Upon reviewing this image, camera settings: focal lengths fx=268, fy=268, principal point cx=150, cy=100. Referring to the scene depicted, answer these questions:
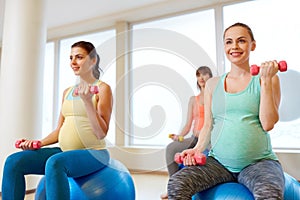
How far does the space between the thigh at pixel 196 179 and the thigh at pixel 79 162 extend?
448mm

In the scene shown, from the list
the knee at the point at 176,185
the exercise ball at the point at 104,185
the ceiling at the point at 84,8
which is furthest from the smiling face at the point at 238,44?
the ceiling at the point at 84,8

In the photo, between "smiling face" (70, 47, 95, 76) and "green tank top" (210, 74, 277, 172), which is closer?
"green tank top" (210, 74, 277, 172)

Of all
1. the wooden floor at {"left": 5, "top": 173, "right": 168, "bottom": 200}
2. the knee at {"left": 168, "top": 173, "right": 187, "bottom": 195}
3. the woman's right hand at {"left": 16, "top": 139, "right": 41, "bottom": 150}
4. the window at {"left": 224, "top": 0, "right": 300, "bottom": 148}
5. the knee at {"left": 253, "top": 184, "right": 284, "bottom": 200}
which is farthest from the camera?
the window at {"left": 224, "top": 0, "right": 300, "bottom": 148}

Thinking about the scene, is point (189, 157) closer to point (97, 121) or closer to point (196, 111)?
point (196, 111)

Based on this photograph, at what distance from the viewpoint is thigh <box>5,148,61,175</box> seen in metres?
1.32

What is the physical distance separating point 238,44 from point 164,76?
0.33 meters

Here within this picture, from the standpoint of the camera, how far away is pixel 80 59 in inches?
52.5

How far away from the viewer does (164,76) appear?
986 mm

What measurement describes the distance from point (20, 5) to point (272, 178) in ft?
7.69

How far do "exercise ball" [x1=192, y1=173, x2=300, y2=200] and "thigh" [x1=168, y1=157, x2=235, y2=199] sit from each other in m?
0.03

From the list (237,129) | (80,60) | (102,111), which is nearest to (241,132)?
(237,129)

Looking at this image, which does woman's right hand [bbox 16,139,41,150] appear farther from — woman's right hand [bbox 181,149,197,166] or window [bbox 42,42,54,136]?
window [bbox 42,42,54,136]

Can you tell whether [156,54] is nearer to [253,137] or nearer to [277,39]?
[253,137]

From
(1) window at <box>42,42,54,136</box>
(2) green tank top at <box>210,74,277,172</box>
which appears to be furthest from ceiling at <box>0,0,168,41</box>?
(2) green tank top at <box>210,74,277,172</box>
